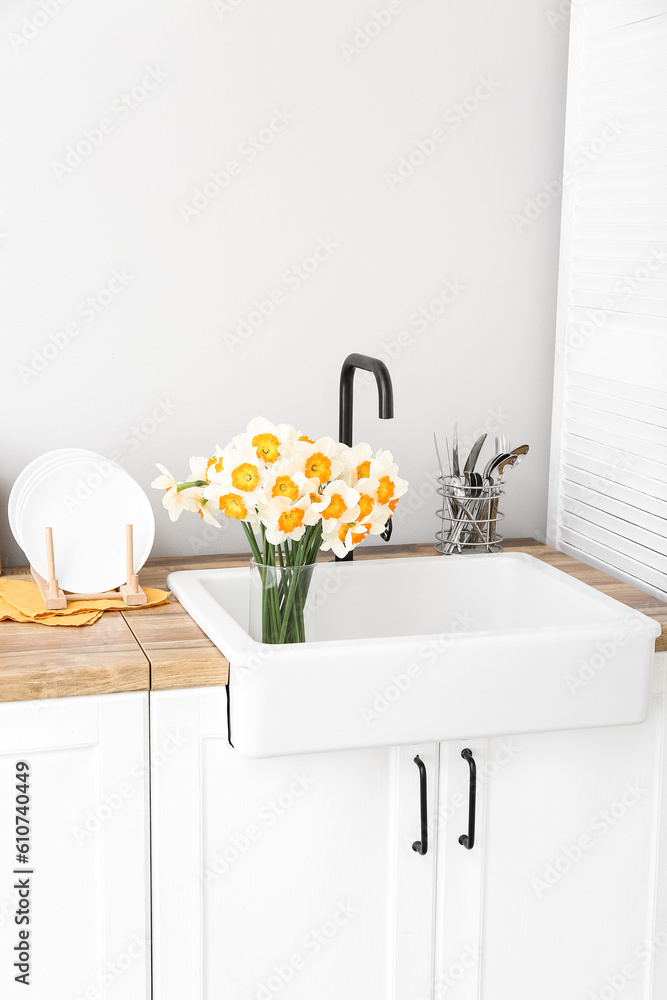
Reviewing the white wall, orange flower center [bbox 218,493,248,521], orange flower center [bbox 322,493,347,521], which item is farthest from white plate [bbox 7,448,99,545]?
orange flower center [bbox 322,493,347,521]

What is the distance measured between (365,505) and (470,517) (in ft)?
1.63

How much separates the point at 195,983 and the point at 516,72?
5.31 ft

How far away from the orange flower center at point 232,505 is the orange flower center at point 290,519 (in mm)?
53

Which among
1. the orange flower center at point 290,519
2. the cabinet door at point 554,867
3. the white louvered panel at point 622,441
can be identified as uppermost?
the white louvered panel at point 622,441

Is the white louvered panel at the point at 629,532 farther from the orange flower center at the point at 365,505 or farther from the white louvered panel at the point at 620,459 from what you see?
the orange flower center at the point at 365,505

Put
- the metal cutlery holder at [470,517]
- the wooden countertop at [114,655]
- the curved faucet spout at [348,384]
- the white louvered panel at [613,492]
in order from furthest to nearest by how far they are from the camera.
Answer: the metal cutlery holder at [470,517]
the white louvered panel at [613,492]
the curved faucet spout at [348,384]
the wooden countertop at [114,655]

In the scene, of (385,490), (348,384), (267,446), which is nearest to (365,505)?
(385,490)

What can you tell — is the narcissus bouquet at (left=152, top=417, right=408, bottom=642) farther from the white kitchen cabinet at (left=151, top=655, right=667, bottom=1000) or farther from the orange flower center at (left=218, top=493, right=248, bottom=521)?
the white kitchen cabinet at (left=151, top=655, right=667, bottom=1000)

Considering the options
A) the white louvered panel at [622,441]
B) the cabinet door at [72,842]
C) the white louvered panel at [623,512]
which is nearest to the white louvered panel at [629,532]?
the white louvered panel at [623,512]

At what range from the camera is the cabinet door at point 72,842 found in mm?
1266

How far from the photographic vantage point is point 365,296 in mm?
1884

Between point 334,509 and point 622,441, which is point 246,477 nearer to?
point 334,509

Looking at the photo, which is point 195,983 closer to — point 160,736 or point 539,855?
point 160,736

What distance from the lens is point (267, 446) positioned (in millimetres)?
1379
